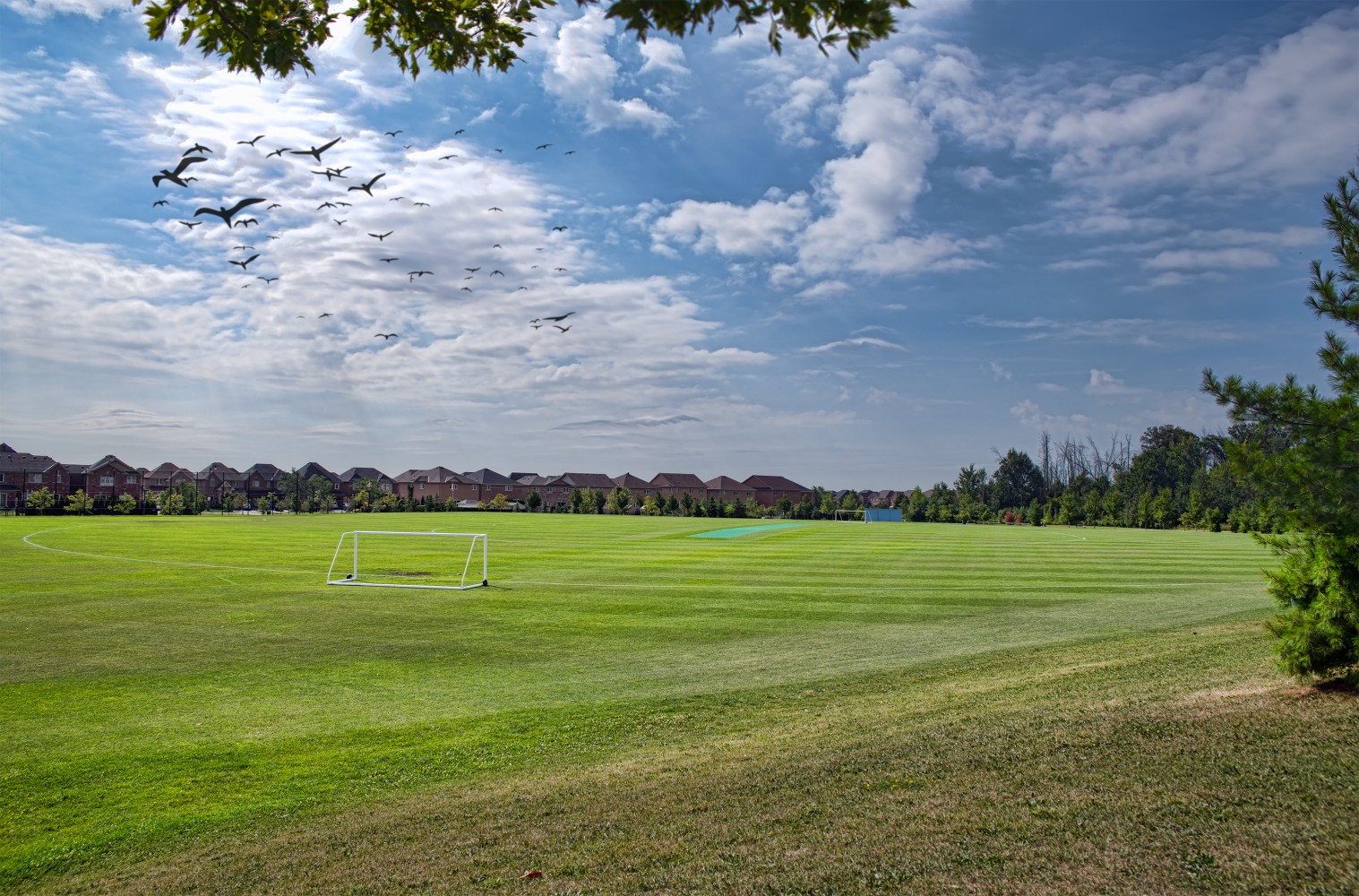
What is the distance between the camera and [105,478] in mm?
118312

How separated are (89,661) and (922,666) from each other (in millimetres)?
12202

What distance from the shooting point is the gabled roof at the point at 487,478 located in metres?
164

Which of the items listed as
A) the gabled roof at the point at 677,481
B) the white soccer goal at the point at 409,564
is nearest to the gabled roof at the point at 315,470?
the gabled roof at the point at 677,481

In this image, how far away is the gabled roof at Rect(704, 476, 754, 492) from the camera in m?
159

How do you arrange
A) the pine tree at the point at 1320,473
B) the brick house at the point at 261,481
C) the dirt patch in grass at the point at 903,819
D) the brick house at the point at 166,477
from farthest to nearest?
the brick house at the point at 261,481 → the brick house at the point at 166,477 → the pine tree at the point at 1320,473 → the dirt patch in grass at the point at 903,819

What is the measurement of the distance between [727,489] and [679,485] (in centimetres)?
1173

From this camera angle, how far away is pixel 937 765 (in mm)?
6211

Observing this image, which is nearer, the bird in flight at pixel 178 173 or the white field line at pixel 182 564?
the bird in flight at pixel 178 173

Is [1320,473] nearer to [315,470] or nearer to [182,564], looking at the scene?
[182,564]

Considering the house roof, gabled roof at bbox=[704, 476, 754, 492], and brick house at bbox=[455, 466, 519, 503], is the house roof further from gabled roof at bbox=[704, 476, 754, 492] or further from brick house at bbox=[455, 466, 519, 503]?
gabled roof at bbox=[704, 476, 754, 492]

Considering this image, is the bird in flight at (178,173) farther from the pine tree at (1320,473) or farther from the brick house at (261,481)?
the brick house at (261,481)

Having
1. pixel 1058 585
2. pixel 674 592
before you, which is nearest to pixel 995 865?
pixel 674 592

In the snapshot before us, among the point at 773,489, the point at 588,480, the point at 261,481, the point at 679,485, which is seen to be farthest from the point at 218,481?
the point at 773,489

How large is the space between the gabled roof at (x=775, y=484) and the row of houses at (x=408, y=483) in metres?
0.17
